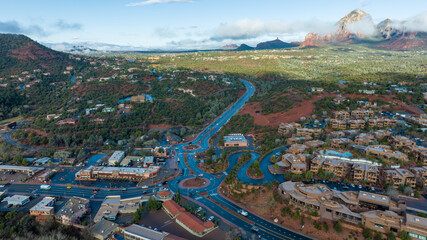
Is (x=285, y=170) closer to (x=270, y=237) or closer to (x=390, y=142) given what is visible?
(x=270, y=237)

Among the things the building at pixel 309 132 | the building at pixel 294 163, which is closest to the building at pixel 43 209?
the building at pixel 294 163

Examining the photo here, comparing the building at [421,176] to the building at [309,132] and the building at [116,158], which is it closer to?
the building at [309,132]

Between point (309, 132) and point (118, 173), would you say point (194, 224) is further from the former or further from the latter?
point (309, 132)

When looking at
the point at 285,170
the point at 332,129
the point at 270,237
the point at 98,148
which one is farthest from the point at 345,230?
the point at 98,148

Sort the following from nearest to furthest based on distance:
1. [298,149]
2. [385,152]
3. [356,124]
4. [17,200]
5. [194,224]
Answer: [194,224] → [17,200] → [385,152] → [298,149] → [356,124]

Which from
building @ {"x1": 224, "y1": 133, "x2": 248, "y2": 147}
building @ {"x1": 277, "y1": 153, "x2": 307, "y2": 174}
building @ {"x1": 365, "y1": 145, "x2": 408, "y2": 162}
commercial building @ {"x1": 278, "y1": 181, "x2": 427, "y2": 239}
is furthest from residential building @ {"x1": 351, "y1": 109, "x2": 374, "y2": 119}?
commercial building @ {"x1": 278, "y1": 181, "x2": 427, "y2": 239}

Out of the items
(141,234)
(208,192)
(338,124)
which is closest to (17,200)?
(141,234)

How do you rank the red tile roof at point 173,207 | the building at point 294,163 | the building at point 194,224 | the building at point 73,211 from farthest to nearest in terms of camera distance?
the building at point 294,163, the red tile roof at point 173,207, the building at point 73,211, the building at point 194,224
